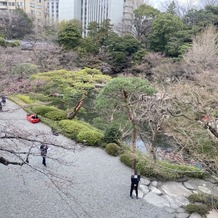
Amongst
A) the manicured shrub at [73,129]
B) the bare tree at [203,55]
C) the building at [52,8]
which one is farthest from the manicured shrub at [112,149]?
the building at [52,8]

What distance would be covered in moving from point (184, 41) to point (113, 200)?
71.3ft

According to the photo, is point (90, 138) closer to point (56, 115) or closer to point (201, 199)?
point (56, 115)

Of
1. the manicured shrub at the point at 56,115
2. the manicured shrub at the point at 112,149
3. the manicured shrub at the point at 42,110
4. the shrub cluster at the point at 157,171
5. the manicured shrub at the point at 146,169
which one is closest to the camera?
the shrub cluster at the point at 157,171

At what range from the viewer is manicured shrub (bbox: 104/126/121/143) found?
1365 centimetres

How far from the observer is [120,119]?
1474 centimetres

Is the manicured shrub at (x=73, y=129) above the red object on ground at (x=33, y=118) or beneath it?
above

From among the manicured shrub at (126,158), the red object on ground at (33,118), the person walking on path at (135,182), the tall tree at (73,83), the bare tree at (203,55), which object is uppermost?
the bare tree at (203,55)

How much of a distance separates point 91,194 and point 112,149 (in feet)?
12.5

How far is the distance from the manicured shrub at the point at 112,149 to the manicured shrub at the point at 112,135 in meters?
0.55

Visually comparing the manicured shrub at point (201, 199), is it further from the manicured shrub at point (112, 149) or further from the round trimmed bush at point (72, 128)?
the round trimmed bush at point (72, 128)

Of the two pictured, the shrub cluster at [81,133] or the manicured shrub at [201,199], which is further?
the shrub cluster at [81,133]

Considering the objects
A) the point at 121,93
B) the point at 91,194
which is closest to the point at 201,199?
the point at 91,194

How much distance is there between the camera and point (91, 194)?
9.20 metres

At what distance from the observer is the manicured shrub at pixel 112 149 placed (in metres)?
12.7
